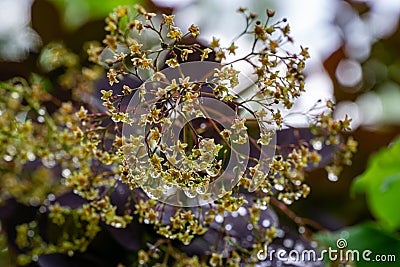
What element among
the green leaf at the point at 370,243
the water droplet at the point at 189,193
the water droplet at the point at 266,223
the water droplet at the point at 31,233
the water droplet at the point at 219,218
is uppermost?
the green leaf at the point at 370,243

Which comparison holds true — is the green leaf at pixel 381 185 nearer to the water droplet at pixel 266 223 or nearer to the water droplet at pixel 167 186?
the water droplet at pixel 266 223

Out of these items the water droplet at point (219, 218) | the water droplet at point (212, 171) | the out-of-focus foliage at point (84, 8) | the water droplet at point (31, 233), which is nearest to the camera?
the water droplet at point (212, 171)

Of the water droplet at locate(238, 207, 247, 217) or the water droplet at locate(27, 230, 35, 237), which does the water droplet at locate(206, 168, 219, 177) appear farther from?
the water droplet at locate(27, 230, 35, 237)

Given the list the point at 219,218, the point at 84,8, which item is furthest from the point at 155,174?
the point at 84,8

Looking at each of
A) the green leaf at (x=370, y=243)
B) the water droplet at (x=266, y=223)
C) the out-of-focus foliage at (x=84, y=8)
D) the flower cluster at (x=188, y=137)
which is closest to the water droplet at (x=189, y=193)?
the flower cluster at (x=188, y=137)

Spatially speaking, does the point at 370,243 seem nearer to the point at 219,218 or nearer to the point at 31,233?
the point at 219,218

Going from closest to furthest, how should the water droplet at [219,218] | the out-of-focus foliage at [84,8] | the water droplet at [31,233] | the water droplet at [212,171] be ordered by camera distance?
the water droplet at [212,171], the water droplet at [219,218], the water droplet at [31,233], the out-of-focus foliage at [84,8]

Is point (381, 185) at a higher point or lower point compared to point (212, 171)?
higher
